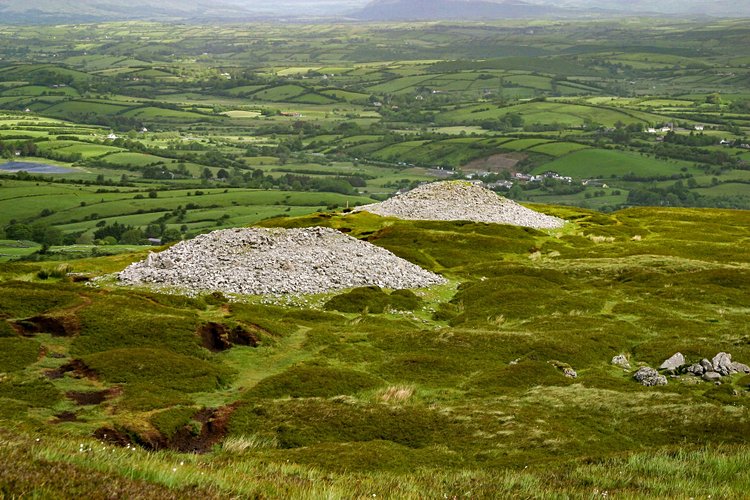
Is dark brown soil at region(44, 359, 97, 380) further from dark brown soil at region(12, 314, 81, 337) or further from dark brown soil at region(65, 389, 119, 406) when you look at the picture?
dark brown soil at region(12, 314, 81, 337)

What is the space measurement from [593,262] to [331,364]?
164 feet

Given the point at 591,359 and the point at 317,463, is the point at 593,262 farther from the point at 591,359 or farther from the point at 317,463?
the point at 317,463

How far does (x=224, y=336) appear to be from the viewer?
159ft

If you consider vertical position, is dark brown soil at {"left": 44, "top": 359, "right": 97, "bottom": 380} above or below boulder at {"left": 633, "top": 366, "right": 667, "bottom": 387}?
above

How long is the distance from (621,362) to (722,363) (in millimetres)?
6146

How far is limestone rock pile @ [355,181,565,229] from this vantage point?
117 m

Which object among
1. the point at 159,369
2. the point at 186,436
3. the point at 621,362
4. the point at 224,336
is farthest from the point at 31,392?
the point at 621,362

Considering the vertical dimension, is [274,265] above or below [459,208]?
above

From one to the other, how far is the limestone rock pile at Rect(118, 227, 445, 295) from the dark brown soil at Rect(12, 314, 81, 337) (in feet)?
56.3

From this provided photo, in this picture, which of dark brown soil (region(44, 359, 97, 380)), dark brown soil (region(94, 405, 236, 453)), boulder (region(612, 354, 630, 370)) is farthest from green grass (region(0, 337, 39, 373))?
boulder (region(612, 354, 630, 370))

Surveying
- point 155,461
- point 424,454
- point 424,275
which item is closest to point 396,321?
point 424,275

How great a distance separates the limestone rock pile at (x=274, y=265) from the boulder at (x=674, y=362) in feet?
98.5

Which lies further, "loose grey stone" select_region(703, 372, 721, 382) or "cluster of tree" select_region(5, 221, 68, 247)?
"cluster of tree" select_region(5, 221, 68, 247)

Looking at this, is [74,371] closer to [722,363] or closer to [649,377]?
[649,377]
